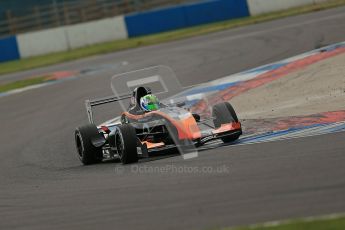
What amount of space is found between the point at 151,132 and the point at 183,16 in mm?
21469

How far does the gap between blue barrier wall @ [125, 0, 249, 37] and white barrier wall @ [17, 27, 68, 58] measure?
2.79 meters

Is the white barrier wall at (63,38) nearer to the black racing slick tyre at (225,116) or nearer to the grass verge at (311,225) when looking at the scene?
the black racing slick tyre at (225,116)

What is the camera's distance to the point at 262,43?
22266 millimetres

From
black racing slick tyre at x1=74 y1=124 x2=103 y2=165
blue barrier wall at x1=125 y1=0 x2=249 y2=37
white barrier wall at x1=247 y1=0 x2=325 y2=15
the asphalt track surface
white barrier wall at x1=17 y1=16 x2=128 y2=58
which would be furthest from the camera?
white barrier wall at x1=17 y1=16 x2=128 y2=58

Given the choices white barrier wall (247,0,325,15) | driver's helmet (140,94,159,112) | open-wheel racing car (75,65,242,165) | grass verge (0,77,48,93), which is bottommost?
grass verge (0,77,48,93)

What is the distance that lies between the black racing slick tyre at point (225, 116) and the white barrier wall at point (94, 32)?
22.5 metres

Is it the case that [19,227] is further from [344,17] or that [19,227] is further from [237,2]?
[237,2]

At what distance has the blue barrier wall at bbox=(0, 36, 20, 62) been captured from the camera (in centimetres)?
3347

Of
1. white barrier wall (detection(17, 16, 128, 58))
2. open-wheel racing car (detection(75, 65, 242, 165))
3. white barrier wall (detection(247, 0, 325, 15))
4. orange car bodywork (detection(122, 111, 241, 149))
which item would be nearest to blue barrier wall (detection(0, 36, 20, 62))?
white barrier wall (detection(17, 16, 128, 58))

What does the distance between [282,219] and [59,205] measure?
2955 mm

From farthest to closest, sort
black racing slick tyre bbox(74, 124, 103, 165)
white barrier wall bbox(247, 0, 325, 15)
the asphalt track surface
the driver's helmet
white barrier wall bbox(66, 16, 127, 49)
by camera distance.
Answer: white barrier wall bbox(66, 16, 127, 49), white barrier wall bbox(247, 0, 325, 15), black racing slick tyre bbox(74, 124, 103, 165), the driver's helmet, the asphalt track surface

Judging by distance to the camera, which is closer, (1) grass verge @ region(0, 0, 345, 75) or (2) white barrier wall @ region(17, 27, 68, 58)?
(1) grass verge @ region(0, 0, 345, 75)

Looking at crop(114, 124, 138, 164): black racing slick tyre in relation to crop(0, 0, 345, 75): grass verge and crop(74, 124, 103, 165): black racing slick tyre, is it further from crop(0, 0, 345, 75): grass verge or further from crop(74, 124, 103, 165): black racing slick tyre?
crop(0, 0, 345, 75): grass verge

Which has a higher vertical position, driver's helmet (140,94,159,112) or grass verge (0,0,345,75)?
driver's helmet (140,94,159,112)
